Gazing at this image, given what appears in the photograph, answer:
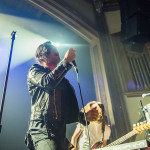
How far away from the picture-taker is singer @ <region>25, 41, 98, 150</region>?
1.23m

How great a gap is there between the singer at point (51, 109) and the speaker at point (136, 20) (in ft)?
7.88

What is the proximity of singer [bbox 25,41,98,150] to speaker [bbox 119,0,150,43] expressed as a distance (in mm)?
2401

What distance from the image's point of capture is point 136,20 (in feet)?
10.8

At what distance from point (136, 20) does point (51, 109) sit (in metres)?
2.82

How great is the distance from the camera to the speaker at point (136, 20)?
328cm

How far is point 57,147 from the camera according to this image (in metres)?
1.19

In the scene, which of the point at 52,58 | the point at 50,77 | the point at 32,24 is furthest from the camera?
the point at 32,24

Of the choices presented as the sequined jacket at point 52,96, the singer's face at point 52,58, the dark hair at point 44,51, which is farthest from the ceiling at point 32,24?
the sequined jacket at point 52,96

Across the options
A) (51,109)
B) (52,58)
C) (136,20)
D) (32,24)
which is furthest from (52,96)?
(32,24)

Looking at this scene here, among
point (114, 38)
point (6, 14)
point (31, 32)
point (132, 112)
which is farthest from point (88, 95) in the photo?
point (6, 14)

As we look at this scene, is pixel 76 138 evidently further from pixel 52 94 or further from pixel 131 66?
pixel 131 66

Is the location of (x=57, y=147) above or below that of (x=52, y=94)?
below

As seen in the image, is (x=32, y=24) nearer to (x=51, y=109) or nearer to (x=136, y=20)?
(x=136, y=20)

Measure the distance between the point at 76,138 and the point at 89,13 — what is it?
10.4 feet
